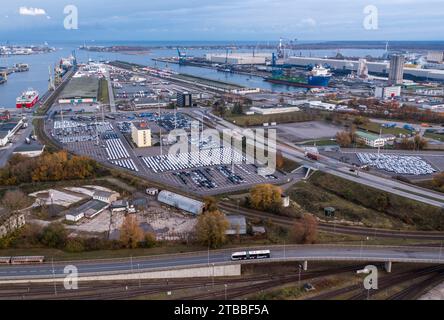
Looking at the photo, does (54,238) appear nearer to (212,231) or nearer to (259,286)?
(212,231)

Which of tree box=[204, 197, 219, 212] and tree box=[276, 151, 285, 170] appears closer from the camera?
tree box=[204, 197, 219, 212]

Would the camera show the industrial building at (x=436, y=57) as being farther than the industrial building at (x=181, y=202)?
Yes

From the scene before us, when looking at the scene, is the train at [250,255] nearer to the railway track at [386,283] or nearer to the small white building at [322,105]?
the railway track at [386,283]

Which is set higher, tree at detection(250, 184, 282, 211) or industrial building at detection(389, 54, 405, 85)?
industrial building at detection(389, 54, 405, 85)

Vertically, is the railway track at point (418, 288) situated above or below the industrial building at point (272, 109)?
below

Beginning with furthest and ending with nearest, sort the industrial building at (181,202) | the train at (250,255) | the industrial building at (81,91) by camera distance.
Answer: the industrial building at (81,91) → the industrial building at (181,202) → the train at (250,255)

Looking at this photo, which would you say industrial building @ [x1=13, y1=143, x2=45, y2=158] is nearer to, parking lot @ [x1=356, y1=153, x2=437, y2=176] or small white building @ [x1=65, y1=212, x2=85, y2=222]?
small white building @ [x1=65, y1=212, x2=85, y2=222]

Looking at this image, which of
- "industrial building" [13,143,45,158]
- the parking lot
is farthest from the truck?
"industrial building" [13,143,45,158]

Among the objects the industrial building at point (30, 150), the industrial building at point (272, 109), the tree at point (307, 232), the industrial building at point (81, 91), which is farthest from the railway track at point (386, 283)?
the industrial building at point (81, 91)
